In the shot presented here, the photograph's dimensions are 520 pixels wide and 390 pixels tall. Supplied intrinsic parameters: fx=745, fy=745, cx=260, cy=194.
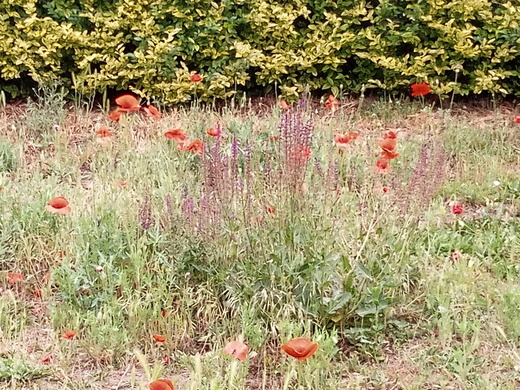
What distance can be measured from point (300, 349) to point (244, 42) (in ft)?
12.4

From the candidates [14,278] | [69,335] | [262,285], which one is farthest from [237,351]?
[14,278]

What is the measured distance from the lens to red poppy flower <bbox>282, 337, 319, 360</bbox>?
230 cm

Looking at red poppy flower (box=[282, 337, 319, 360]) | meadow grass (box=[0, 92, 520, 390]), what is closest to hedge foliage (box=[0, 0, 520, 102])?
meadow grass (box=[0, 92, 520, 390])

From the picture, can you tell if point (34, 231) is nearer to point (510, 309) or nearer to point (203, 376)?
point (203, 376)

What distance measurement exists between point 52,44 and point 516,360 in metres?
4.05

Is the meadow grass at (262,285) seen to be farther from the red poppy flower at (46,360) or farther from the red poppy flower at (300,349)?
the red poppy flower at (300,349)

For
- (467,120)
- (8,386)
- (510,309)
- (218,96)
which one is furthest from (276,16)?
(8,386)

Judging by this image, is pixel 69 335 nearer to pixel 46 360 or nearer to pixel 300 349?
pixel 46 360

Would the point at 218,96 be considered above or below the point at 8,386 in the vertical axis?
above

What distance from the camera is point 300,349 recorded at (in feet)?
7.70

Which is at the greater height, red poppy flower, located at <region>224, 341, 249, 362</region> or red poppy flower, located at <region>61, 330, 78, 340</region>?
red poppy flower, located at <region>224, 341, 249, 362</region>

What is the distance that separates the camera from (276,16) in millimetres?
5629

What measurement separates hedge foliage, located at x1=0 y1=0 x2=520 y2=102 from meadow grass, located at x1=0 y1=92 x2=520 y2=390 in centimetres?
189

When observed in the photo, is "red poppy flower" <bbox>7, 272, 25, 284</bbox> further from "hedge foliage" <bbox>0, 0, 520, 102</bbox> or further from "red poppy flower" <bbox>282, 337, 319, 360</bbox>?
"hedge foliage" <bbox>0, 0, 520, 102</bbox>
